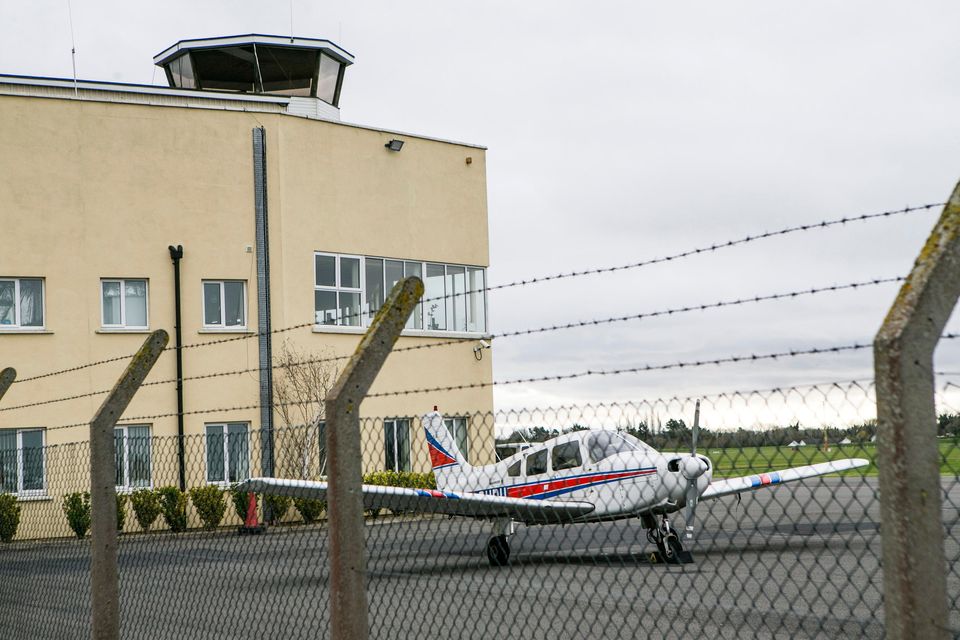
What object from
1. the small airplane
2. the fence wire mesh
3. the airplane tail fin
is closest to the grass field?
the fence wire mesh

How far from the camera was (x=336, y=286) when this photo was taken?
27219 millimetres

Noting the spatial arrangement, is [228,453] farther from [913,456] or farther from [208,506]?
[913,456]

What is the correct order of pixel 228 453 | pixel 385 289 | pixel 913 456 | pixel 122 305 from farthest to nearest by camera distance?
pixel 385 289 < pixel 122 305 < pixel 228 453 < pixel 913 456

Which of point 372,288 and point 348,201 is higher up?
point 348,201

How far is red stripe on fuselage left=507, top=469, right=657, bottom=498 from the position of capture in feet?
51.6

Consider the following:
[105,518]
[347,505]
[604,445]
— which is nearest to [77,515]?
[604,445]

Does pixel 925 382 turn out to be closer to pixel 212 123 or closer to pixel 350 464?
pixel 350 464

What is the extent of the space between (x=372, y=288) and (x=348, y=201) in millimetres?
2117

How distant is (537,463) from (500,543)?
2.05 meters

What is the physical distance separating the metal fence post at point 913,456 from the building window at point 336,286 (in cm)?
2450

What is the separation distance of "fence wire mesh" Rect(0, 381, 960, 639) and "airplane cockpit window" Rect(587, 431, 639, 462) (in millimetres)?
32

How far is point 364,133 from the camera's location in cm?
2780

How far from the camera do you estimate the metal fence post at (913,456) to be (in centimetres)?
266

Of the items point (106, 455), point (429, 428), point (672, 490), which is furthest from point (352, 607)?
point (429, 428)
